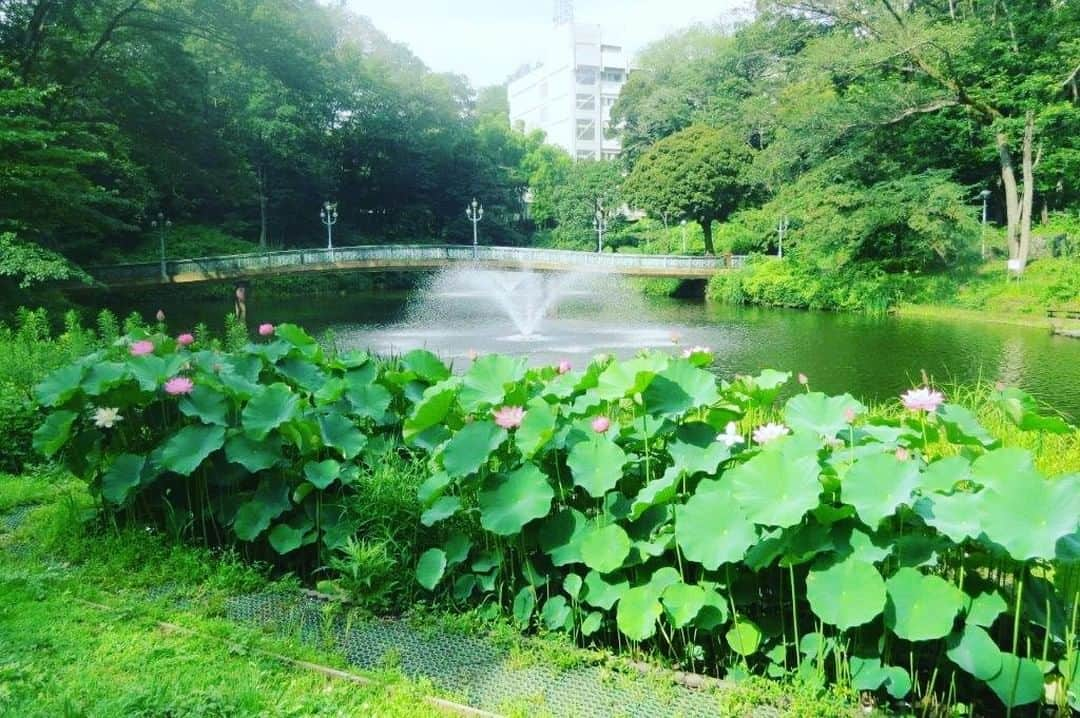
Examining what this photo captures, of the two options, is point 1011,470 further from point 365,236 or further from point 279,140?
point 365,236

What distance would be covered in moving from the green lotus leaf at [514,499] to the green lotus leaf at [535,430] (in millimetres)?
69

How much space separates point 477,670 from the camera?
2291 mm

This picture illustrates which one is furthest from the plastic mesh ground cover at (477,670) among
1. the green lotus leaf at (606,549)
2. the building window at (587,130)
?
the building window at (587,130)

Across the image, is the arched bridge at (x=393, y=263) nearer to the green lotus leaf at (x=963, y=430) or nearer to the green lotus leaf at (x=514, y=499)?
the green lotus leaf at (x=514, y=499)

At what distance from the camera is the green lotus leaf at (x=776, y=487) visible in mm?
2041

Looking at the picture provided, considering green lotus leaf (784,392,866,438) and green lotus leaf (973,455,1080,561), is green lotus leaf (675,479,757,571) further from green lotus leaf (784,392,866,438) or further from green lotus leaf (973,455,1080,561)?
green lotus leaf (973,455,1080,561)

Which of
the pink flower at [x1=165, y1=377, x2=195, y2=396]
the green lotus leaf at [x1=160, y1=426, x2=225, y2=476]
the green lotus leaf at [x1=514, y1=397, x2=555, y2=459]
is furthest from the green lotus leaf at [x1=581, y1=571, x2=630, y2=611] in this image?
the pink flower at [x1=165, y1=377, x2=195, y2=396]

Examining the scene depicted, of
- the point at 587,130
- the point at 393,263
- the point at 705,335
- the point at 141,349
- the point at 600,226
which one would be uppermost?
the point at 587,130

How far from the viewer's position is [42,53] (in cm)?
1677

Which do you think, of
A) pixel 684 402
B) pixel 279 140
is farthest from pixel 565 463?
pixel 279 140

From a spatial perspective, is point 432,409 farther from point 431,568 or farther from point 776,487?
point 776,487

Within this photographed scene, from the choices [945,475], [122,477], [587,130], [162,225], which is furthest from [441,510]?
[587,130]

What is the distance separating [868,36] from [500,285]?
1418 cm

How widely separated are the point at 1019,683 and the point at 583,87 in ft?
182
